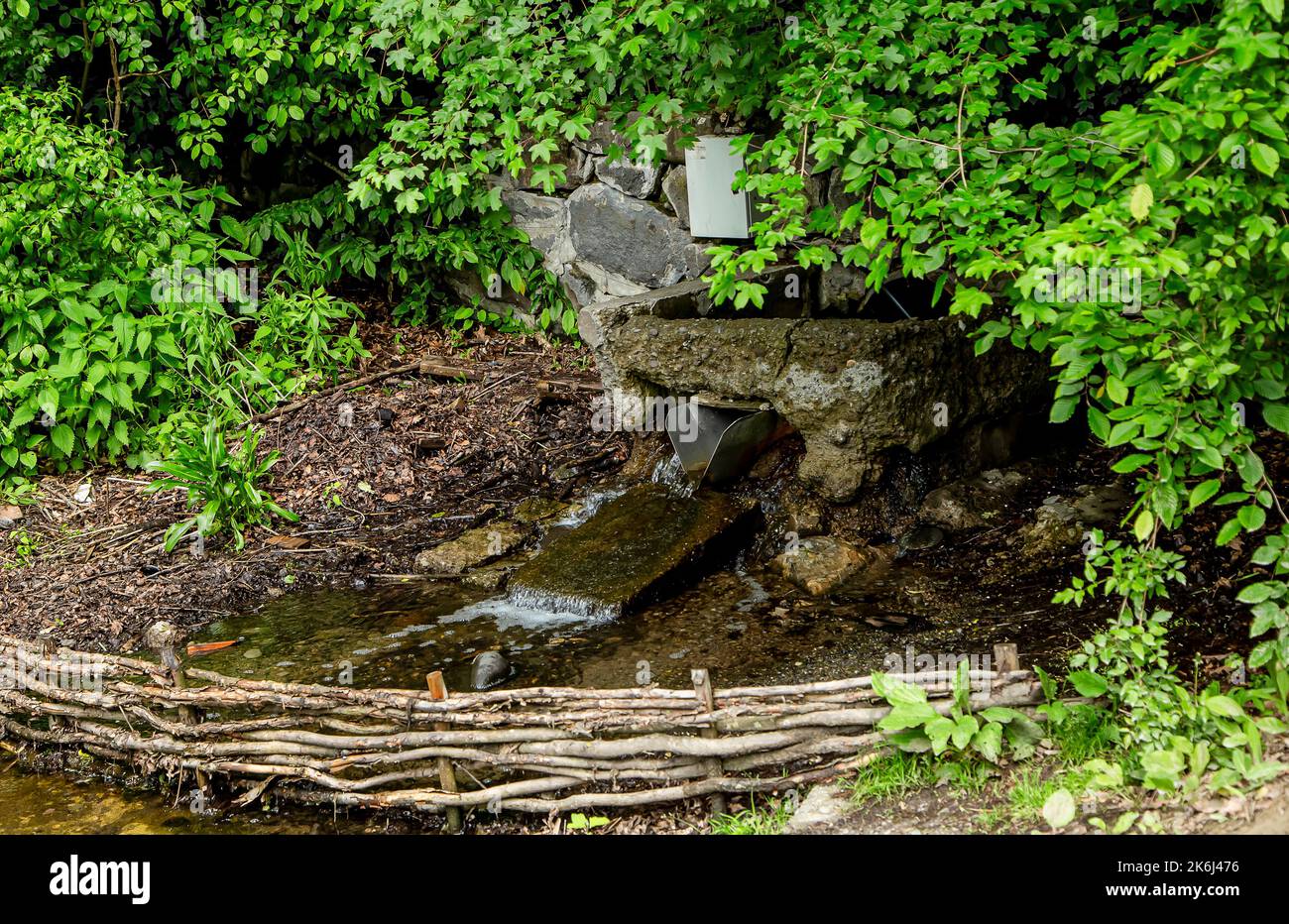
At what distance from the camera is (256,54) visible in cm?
729

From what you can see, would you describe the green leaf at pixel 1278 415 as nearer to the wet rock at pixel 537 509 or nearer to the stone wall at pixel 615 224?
the stone wall at pixel 615 224

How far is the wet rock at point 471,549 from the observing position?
5.79 meters

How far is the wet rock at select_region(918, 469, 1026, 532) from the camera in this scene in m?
5.47

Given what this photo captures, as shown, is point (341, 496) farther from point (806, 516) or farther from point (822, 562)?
point (822, 562)

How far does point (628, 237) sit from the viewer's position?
7.31 meters

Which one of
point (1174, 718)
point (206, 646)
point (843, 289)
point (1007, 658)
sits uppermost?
point (843, 289)

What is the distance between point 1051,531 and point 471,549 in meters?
3.00

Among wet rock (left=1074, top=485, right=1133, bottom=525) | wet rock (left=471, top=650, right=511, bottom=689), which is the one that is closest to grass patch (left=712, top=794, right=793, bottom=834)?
wet rock (left=471, top=650, right=511, bottom=689)

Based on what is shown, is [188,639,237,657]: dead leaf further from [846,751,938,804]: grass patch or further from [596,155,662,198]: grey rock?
[596,155,662,198]: grey rock

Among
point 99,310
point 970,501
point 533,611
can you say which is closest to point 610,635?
point 533,611

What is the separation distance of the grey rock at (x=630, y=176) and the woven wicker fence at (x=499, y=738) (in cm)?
414

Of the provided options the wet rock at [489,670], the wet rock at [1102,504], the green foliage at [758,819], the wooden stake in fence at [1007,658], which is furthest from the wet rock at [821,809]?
the wet rock at [1102,504]

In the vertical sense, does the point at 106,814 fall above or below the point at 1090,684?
below

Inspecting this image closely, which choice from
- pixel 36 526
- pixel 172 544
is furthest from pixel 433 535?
pixel 36 526
